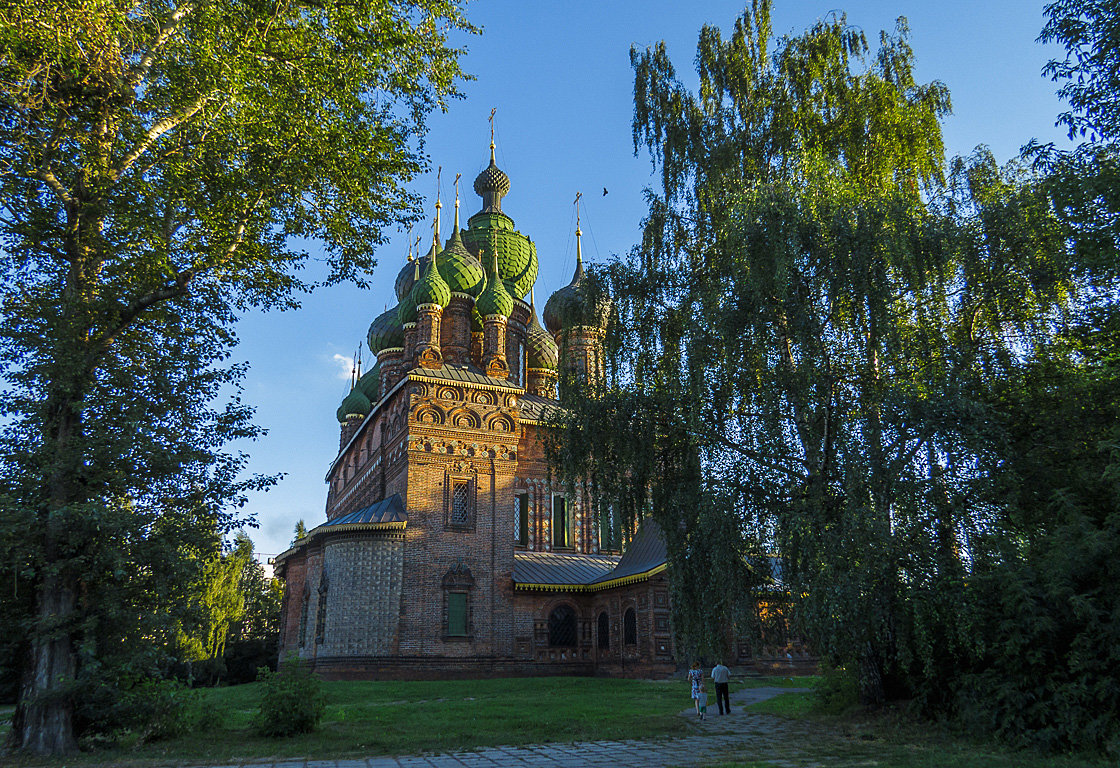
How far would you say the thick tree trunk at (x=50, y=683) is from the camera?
8.52 m

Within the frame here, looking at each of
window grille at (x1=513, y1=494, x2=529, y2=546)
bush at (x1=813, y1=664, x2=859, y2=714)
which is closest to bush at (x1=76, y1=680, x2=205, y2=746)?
bush at (x1=813, y1=664, x2=859, y2=714)

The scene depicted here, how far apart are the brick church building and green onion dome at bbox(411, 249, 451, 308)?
0.06m

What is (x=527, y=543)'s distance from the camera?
2447 centimetres

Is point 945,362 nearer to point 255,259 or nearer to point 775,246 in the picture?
point 775,246

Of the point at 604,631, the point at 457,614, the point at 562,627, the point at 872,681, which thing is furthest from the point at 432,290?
the point at 872,681

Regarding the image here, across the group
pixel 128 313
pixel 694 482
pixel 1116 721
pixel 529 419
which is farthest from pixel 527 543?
pixel 1116 721

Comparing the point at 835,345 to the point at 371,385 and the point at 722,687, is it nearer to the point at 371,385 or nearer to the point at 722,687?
the point at 722,687

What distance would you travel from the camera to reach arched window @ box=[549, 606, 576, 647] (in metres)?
22.2

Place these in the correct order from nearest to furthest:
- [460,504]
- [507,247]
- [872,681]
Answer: [872,681] < [460,504] < [507,247]

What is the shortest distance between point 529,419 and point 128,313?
15111mm

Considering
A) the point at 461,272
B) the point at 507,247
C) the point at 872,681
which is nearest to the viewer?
the point at 872,681

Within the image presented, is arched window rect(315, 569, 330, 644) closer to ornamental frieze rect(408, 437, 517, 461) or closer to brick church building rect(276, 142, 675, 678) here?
brick church building rect(276, 142, 675, 678)

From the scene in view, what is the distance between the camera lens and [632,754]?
27.2 ft

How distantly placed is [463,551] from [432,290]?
8.73m
